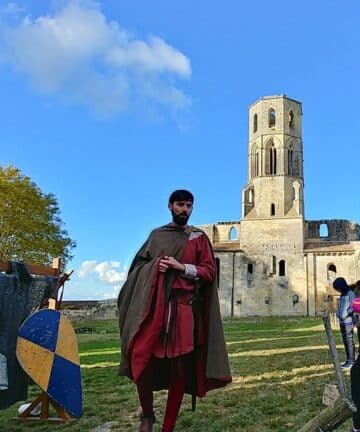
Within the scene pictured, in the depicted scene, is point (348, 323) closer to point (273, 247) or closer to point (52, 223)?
point (52, 223)

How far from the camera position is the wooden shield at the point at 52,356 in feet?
17.6

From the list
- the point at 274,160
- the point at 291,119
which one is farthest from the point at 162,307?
the point at 291,119

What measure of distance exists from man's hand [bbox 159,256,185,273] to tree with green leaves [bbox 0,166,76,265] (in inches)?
1158

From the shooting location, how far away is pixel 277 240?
54031mm

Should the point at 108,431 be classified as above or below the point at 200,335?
below

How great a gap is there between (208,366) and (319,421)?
3.04 ft

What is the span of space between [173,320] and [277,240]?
5095 centimetres

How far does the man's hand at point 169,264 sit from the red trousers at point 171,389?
713 millimetres

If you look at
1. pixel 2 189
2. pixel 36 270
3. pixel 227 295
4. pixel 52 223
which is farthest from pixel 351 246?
pixel 36 270

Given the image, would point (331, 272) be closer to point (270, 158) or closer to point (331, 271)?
point (331, 271)

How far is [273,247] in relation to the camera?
177 ft

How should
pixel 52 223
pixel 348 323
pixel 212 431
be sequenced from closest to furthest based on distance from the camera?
pixel 212 431 < pixel 348 323 < pixel 52 223

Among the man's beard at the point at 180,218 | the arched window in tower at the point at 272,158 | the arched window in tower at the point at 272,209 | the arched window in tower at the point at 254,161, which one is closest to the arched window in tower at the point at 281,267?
the arched window in tower at the point at 272,209

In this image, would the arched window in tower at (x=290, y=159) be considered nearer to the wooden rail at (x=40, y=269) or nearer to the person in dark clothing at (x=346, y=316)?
the person in dark clothing at (x=346, y=316)
